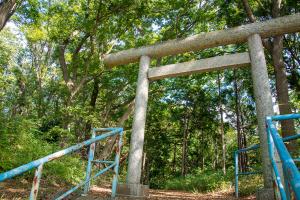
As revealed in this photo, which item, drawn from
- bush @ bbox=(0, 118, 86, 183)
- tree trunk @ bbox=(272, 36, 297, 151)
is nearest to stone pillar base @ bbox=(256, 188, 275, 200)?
tree trunk @ bbox=(272, 36, 297, 151)

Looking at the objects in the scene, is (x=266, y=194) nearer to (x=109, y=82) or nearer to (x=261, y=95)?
(x=261, y=95)

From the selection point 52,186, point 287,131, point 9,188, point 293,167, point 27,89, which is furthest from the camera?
point 27,89

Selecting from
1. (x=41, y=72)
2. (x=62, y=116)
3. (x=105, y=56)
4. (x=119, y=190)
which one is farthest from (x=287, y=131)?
(x=41, y=72)

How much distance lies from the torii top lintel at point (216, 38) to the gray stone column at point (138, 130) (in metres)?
0.30

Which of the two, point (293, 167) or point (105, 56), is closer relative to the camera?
point (293, 167)

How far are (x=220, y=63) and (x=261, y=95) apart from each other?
116cm

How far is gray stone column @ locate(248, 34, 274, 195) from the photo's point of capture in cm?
469

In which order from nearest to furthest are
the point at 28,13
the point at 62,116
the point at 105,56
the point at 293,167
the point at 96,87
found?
the point at 293,167 < the point at 105,56 < the point at 62,116 < the point at 28,13 < the point at 96,87

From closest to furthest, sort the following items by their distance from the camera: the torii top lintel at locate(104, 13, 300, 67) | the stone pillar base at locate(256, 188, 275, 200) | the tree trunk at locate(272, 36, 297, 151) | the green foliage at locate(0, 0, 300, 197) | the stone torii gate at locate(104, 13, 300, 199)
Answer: the stone pillar base at locate(256, 188, 275, 200)
the stone torii gate at locate(104, 13, 300, 199)
the torii top lintel at locate(104, 13, 300, 67)
the tree trunk at locate(272, 36, 297, 151)
the green foliage at locate(0, 0, 300, 197)

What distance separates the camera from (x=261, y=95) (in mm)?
5066

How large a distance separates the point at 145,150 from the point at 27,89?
Answer: 9028mm

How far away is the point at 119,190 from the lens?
528 cm

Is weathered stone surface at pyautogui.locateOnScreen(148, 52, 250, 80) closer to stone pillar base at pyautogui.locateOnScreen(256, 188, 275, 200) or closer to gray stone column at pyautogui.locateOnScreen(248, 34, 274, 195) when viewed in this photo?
gray stone column at pyautogui.locateOnScreen(248, 34, 274, 195)

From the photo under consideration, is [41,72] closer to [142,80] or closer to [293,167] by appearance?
[142,80]
